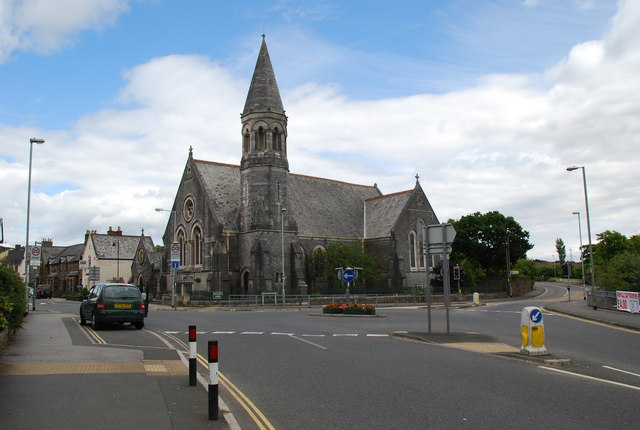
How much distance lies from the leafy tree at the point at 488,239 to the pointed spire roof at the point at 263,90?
2850 centimetres

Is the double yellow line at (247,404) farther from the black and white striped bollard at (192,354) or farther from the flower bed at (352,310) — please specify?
the flower bed at (352,310)

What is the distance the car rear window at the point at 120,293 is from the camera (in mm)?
19188

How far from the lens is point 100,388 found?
8.75 meters

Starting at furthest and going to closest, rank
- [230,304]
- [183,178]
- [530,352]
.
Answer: [183,178] → [230,304] → [530,352]

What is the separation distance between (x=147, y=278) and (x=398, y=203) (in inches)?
1048

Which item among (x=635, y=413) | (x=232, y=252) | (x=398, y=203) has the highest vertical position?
(x=398, y=203)

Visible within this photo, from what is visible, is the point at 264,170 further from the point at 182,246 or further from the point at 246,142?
the point at 182,246

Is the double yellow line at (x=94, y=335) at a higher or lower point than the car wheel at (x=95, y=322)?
lower

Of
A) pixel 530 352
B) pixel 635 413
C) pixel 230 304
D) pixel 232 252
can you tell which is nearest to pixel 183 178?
pixel 232 252

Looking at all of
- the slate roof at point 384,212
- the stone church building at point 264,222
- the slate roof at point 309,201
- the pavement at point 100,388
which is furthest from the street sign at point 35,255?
the slate roof at point 384,212

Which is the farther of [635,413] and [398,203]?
[398,203]

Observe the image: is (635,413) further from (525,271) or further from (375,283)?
(525,271)

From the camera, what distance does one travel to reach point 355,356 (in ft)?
42.3

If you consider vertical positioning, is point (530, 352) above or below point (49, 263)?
below
